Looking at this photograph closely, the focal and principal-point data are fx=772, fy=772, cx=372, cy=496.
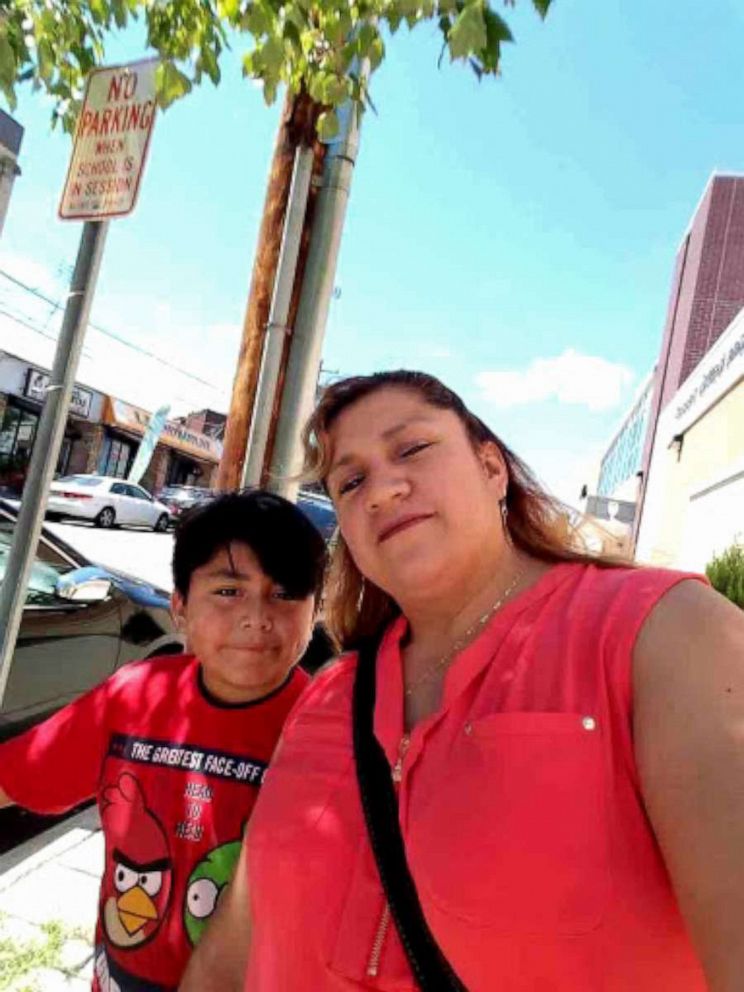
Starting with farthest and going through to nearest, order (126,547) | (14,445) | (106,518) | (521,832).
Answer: (14,445)
(106,518)
(126,547)
(521,832)

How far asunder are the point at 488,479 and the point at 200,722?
0.78m

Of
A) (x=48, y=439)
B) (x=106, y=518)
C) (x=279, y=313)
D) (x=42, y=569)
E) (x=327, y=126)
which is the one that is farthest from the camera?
(x=106, y=518)

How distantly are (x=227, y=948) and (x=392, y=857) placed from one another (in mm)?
492

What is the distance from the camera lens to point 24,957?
8.44 feet

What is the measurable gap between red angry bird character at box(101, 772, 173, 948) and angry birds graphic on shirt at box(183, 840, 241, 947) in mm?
47

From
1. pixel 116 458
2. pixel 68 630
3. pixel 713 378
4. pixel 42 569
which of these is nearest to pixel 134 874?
pixel 68 630

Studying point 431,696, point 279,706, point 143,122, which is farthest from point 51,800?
point 143,122

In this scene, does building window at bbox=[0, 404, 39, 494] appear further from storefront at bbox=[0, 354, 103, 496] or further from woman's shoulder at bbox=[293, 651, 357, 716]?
woman's shoulder at bbox=[293, 651, 357, 716]

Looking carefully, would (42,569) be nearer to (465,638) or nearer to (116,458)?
(465,638)

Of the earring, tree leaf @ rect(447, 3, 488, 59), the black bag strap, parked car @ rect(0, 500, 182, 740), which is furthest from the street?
the black bag strap

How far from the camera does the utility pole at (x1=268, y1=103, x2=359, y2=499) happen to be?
3.12m

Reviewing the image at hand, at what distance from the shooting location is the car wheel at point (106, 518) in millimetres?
21281

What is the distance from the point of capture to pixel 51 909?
2893mm

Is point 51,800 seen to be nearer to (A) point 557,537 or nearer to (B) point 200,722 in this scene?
(B) point 200,722
